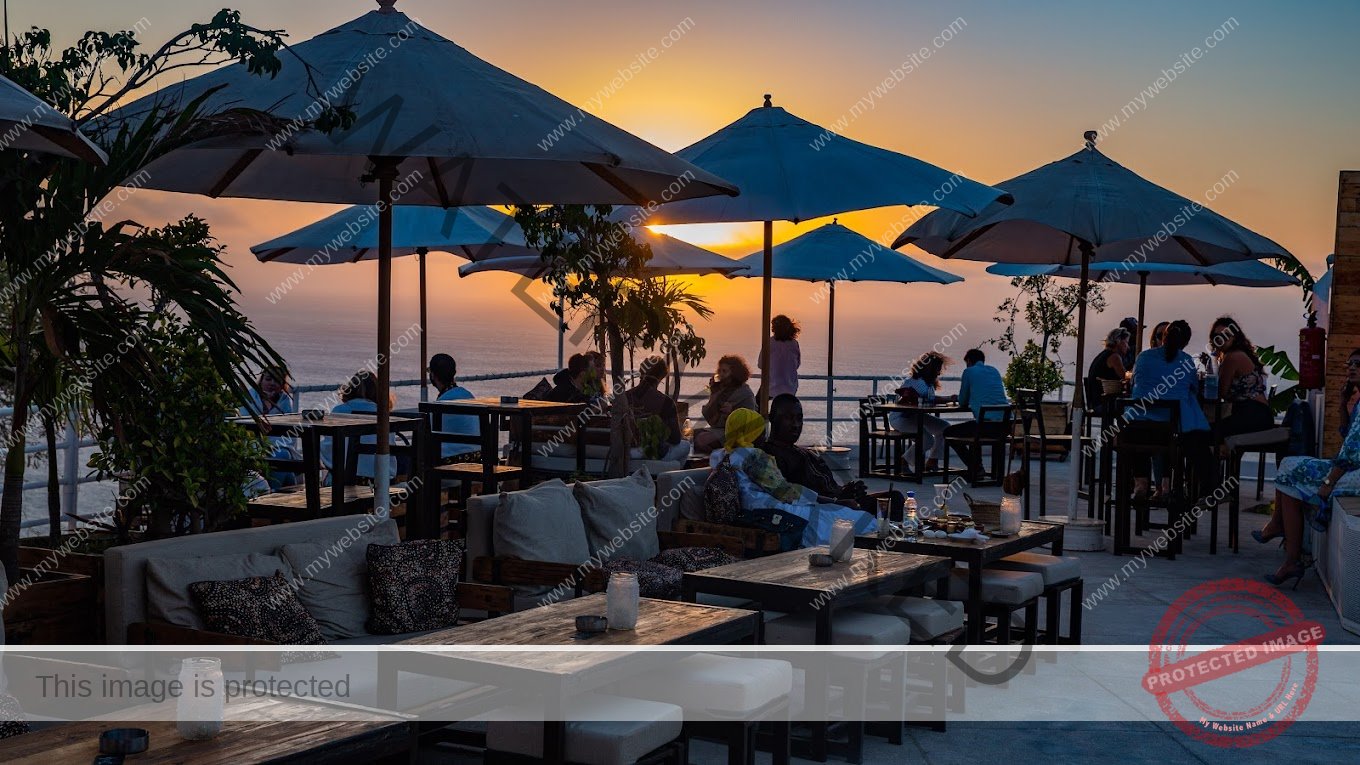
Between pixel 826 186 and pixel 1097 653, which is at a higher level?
pixel 826 186

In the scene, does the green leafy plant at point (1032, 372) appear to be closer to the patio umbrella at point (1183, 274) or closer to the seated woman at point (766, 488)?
the patio umbrella at point (1183, 274)

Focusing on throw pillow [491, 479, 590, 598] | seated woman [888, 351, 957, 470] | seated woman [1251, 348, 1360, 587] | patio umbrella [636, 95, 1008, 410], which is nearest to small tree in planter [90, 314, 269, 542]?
throw pillow [491, 479, 590, 598]

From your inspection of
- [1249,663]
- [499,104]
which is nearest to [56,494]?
[499,104]

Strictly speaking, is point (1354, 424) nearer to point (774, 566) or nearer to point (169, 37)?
point (774, 566)

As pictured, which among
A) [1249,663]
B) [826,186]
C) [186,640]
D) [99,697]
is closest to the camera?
[99,697]

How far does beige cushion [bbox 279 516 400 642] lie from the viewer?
4.68 meters

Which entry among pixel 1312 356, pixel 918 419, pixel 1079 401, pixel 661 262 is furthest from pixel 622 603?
pixel 918 419

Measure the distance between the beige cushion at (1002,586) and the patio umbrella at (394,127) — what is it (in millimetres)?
1956

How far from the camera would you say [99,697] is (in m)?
3.64

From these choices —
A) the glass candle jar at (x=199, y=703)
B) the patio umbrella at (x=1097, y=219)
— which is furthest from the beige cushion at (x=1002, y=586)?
the glass candle jar at (x=199, y=703)

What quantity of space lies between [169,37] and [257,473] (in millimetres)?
1616

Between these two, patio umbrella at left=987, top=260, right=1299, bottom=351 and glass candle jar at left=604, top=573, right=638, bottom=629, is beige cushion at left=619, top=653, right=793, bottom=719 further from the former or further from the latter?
patio umbrella at left=987, top=260, right=1299, bottom=351

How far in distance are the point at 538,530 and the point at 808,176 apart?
293cm

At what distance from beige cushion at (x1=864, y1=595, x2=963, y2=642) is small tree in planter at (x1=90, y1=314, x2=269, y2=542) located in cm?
247
